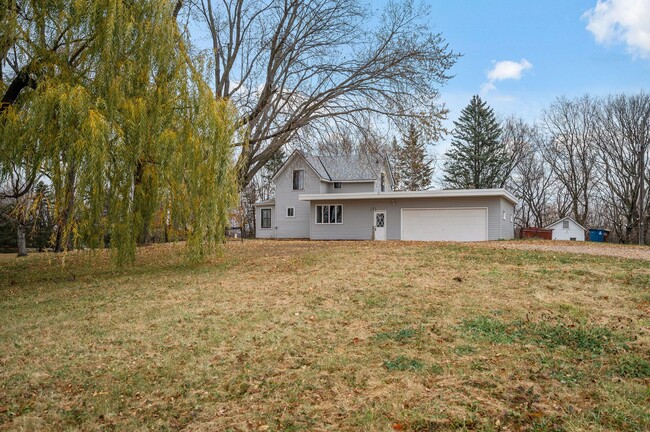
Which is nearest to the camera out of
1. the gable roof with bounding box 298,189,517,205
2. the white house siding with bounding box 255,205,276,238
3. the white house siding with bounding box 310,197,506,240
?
the gable roof with bounding box 298,189,517,205

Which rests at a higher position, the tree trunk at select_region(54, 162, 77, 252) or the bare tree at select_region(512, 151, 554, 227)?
the bare tree at select_region(512, 151, 554, 227)

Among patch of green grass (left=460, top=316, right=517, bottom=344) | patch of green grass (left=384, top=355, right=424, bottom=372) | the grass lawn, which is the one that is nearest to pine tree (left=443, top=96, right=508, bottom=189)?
the grass lawn

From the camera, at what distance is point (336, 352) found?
13.9 feet

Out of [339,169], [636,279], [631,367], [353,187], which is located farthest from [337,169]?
[631,367]

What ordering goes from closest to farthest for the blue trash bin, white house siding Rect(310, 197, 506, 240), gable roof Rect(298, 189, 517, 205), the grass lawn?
the grass lawn → gable roof Rect(298, 189, 517, 205) → white house siding Rect(310, 197, 506, 240) → the blue trash bin

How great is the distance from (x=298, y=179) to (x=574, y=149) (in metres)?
22.2

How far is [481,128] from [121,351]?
35.0 meters

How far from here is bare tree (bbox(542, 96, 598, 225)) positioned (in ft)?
104

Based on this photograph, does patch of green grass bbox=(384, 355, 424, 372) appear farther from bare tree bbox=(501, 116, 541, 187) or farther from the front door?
bare tree bbox=(501, 116, 541, 187)

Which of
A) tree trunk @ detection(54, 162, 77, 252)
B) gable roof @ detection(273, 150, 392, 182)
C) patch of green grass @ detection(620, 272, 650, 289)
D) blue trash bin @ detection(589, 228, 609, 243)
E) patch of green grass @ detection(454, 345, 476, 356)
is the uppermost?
gable roof @ detection(273, 150, 392, 182)

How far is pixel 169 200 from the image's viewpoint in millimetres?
8383

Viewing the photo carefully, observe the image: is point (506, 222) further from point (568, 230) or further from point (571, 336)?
point (571, 336)

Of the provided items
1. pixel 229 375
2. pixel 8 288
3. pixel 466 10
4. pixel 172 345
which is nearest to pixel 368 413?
pixel 229 375

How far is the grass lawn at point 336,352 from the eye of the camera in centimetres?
304
